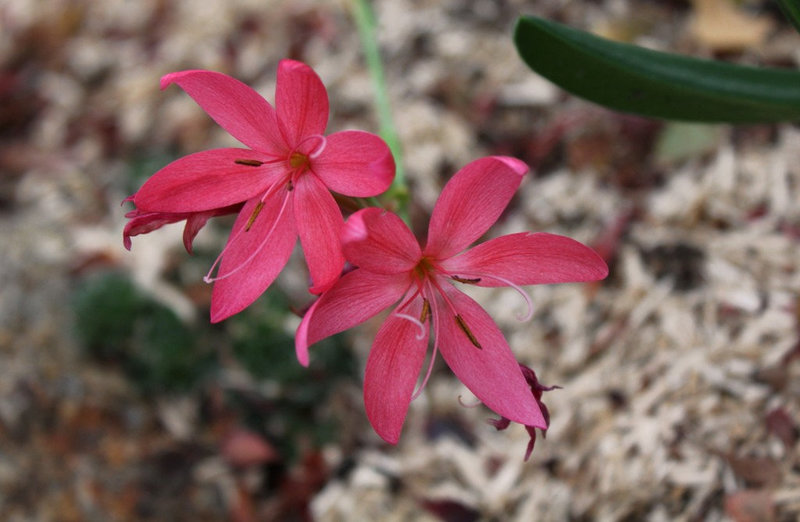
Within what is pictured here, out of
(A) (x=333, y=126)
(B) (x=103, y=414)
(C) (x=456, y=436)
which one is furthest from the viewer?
(A) (x=333, y=126)

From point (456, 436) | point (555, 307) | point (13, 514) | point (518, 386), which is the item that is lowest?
point (13, 514)

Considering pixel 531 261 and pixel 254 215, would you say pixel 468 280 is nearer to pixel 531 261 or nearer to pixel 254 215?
pixel 531 261

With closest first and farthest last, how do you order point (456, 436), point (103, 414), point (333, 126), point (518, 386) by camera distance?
point (518, 386), point (456, 436), point (103, 414), point (333, 126)

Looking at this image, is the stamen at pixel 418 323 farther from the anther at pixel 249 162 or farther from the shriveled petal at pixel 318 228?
the anther at pixel 249 162


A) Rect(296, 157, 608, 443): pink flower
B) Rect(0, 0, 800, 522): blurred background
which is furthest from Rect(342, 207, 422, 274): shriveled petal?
Rect(0, 0, 800, 522): blurred background

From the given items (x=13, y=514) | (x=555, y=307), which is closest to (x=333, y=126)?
(x=555, y=307)

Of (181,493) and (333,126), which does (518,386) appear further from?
(333,126)

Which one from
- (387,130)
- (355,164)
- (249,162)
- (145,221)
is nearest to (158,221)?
(145,221)
